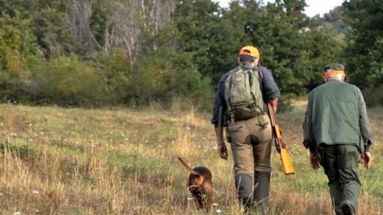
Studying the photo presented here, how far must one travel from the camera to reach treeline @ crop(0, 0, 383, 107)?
25109 millimetres

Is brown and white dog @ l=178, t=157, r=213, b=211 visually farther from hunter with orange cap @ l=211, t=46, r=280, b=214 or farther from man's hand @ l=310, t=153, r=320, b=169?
man's hand @ l=310, t=153, r=320, b=169

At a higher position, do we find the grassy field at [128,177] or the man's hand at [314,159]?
the man's hand at [314,159]

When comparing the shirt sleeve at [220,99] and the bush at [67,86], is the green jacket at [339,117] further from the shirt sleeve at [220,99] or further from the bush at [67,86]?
the bush at [67,86]

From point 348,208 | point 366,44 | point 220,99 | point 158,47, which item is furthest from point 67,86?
point 348,208

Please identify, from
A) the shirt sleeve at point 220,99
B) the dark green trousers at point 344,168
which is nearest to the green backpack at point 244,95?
the shirt sleeve at point 220,99

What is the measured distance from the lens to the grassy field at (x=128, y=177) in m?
5.93

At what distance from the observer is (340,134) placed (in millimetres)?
5828

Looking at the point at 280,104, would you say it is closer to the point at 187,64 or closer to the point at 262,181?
the point at 187,64

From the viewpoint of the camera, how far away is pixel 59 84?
2491cm

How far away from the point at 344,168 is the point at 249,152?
95 cm

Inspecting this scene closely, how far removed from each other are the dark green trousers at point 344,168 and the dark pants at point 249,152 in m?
0.60

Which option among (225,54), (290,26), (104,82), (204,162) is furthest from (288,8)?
(204,162)

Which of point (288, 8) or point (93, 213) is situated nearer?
point (93, 213)

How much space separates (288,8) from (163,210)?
3065 cm
